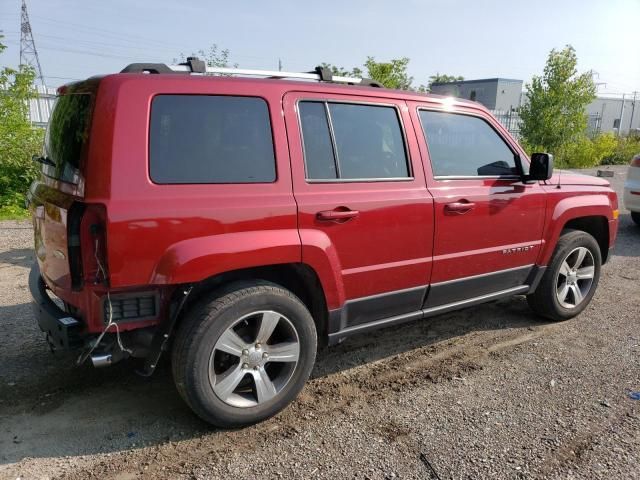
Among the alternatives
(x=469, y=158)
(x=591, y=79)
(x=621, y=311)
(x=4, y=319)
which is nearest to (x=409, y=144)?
(x=469, y=158)

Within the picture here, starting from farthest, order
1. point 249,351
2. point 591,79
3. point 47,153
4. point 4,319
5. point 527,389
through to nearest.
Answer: point 591,79 → point 4,319 → point 527,389 → point 47,153 → point 249,351

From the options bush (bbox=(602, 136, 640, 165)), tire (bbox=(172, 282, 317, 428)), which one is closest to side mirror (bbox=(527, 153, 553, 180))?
tire (bbox=(172, 282, 317, 428))

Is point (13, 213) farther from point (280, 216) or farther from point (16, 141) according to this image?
point (280, 216)

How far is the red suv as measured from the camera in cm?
250

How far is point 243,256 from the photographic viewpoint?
269 centimetres

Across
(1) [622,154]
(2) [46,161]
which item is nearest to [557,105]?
(1) [622,154]

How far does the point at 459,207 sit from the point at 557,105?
14.5 metres

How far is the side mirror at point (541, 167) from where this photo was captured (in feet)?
12.6

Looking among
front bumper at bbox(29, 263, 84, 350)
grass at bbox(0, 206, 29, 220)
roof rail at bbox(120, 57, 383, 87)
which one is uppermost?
roof rail at bbox(120, 57, 383, 87)

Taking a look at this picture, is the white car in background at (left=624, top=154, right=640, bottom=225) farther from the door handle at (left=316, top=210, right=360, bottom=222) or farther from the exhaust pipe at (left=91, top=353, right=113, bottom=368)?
the exhaust pipe at (left=91, top=353, right=113, bottom=368)

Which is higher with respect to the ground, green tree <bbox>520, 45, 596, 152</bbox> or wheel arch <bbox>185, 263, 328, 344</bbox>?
green tree <bbox>520, 45, 596, 152</bbox>

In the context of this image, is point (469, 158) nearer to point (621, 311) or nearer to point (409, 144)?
point (409, 144)

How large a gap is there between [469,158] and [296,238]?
169 cm

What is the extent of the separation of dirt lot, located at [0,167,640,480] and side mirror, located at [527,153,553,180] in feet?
4.51
